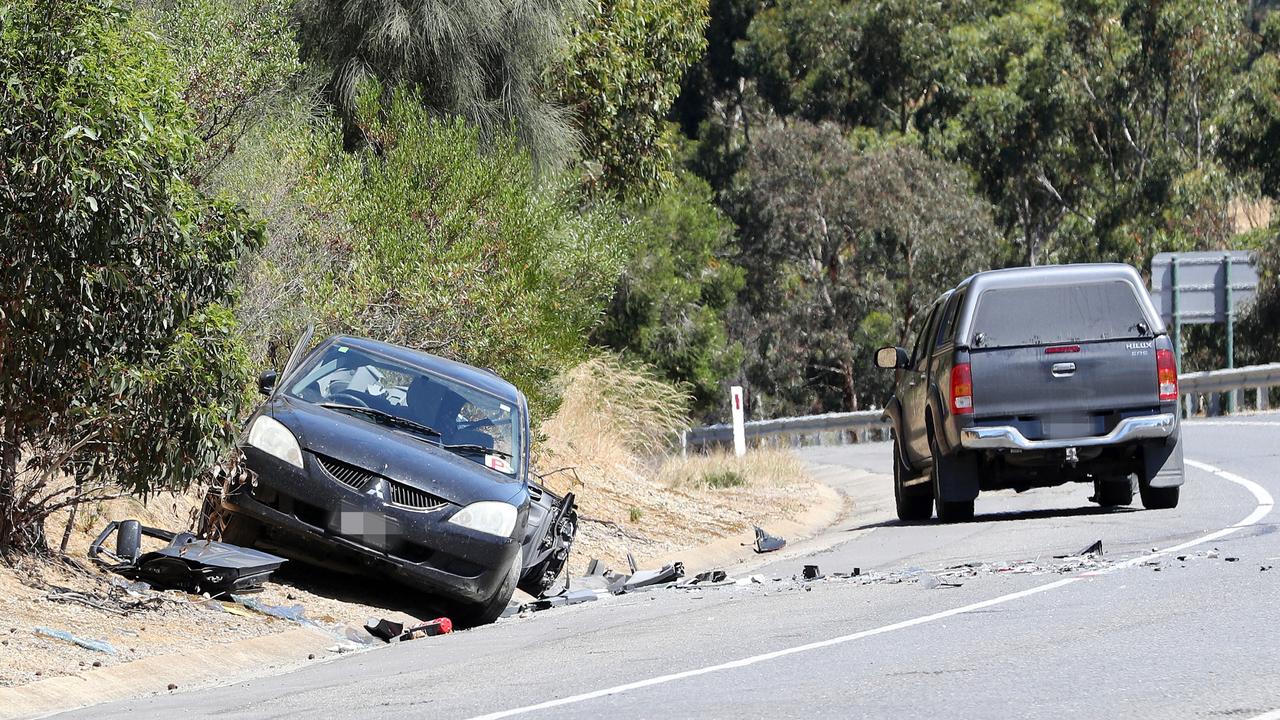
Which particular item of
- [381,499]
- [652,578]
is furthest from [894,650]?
[652,578]

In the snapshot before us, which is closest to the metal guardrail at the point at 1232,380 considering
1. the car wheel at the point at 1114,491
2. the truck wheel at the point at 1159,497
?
the car wheel at the point at 1114,491

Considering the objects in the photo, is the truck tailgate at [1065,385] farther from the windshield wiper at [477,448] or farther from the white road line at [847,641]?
the windshield wiper at [477,448]

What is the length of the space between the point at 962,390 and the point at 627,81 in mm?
11496

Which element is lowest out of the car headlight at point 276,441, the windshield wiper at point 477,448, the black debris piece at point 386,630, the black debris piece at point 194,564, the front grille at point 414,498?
the black debris piece at point 386,630

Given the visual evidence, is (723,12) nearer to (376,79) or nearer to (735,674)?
(376,79)

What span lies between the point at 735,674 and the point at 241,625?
3.47 meters

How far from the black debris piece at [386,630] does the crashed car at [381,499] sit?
28 cm

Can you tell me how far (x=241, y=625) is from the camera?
1019 centimetres

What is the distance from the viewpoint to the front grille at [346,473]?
423 inches

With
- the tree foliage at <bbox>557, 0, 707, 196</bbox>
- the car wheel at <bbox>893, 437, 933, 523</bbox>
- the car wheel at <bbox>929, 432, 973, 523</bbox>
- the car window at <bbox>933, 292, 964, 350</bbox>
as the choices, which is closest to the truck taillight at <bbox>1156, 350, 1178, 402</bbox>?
the car window at <bbox>933, 292, 964, 350</bbox>

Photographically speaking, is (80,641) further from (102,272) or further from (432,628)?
(432,628)

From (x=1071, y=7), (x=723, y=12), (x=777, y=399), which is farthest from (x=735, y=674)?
(x=723, y=12)

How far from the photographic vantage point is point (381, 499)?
421 inches

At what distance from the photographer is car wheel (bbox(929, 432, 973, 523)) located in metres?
15.2
